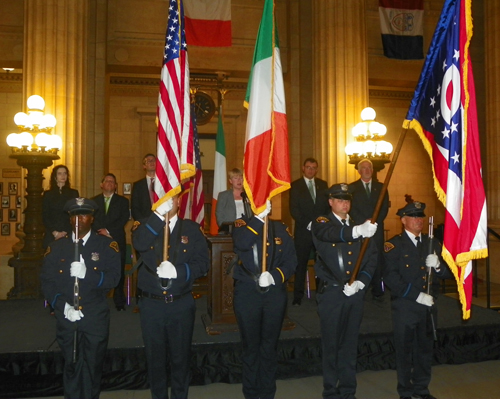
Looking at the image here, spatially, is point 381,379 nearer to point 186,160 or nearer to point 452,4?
point 186,160

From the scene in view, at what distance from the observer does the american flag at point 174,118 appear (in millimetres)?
Result: 4066

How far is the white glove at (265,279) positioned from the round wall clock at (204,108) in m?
10.6

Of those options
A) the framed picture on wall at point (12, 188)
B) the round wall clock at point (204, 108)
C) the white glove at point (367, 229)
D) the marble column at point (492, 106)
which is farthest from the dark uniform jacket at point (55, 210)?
the marble column at point (492, 106)

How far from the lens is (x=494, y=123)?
410 inches

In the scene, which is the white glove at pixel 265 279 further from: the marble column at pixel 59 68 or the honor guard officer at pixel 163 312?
the marble column at pixel 59 68

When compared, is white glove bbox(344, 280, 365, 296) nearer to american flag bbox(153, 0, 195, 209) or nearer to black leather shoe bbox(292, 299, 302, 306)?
american flag bbox(153, 0, 195, 209)

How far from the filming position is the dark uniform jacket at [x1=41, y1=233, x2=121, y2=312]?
3.61m

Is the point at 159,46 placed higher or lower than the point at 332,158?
higher

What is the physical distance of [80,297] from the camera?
3.60 meters

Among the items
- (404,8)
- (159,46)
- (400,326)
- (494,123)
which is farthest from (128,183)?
(400,326)

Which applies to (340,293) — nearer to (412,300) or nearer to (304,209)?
(412,300)

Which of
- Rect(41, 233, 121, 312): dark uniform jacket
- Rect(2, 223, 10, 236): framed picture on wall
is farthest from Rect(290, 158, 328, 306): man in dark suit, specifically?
Rect(2, 223, 10, 236): framed picture on wall

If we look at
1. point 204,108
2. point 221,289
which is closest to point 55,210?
point 221,289

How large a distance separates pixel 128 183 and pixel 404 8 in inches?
344
